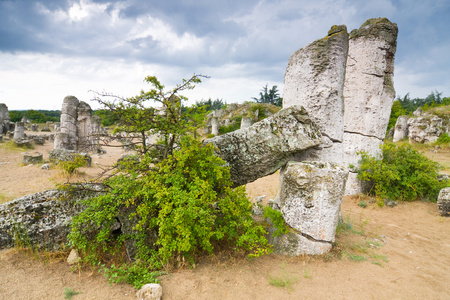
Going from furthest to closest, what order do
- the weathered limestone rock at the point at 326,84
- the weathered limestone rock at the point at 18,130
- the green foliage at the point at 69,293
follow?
the weathered limestone rock at the point at 18,130 < the weathered limestone rock at the point at 326,84 < the green foliage at the point at 69,293

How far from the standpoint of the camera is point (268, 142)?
4051 mm

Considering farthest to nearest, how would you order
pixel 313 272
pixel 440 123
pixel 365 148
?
pixel 440 123
pixel 365 148
pixel 313 272

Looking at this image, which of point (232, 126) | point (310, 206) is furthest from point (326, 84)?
point (232, 126)

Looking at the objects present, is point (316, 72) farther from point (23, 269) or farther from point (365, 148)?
point (23, 269)

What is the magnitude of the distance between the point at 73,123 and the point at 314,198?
16.5m

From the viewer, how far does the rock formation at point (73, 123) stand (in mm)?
14477

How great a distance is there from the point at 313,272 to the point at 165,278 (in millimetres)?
2122

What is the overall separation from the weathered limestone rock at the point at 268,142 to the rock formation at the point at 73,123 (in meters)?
13.1

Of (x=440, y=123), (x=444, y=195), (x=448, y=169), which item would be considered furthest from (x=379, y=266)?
(x=440, y=123)

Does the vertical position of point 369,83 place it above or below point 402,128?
above

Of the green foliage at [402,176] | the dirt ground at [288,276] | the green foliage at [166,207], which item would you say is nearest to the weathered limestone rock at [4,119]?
the dirt ground at [288,276]

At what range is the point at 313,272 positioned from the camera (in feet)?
11.2

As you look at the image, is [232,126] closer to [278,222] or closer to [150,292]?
[278,222]

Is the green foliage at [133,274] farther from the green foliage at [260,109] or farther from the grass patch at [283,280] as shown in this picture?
the green foliage at [260,109]
